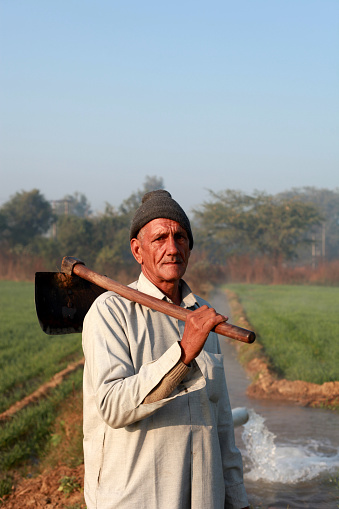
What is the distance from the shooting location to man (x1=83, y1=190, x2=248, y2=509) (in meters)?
1.68

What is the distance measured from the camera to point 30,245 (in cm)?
3509

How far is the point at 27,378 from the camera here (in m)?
8.73

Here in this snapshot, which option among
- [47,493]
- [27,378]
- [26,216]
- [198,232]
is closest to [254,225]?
[198,232]

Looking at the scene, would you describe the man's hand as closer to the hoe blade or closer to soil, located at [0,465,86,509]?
the hoe blade

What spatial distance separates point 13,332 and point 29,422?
6988 millimetres

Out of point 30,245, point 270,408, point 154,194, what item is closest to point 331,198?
point 30,245

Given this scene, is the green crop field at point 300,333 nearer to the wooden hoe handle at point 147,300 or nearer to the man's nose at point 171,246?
the wooden hoe handle at point 147,300

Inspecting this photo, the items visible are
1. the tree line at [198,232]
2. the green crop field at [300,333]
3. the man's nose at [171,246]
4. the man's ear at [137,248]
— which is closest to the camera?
the man's nose at [171,246]

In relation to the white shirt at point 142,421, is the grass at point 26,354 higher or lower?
lower

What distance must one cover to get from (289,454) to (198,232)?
109ft

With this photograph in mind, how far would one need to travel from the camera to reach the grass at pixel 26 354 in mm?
8258

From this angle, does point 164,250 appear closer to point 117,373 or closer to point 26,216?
point 117,373

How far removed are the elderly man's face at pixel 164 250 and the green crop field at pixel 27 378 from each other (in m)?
3.61

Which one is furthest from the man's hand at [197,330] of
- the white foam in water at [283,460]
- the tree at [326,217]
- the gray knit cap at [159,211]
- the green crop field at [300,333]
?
Answer: the tree at [326,217]
